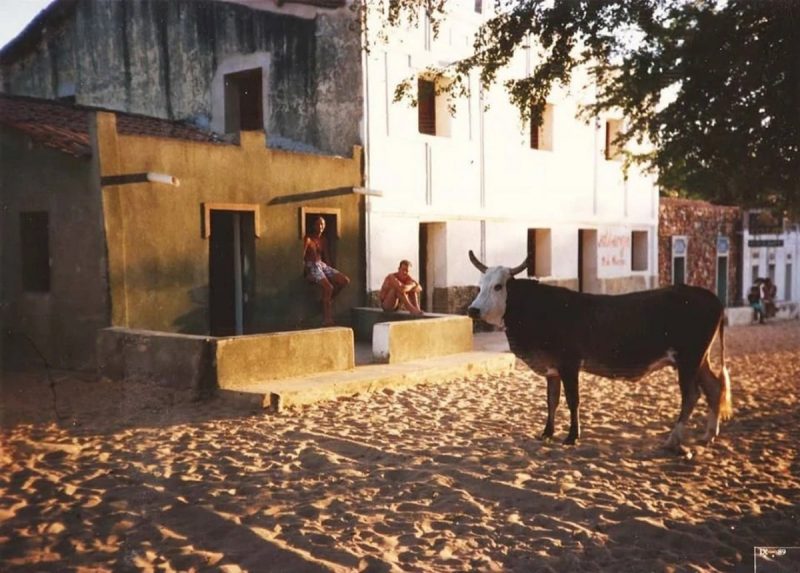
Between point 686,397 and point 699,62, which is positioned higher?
point 699,62

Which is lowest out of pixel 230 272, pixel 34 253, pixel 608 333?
pixel 608 333

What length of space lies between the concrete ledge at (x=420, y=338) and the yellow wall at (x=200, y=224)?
2311mm

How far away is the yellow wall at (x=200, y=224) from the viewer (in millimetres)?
10273

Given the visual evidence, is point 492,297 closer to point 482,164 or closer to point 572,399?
point 572,399

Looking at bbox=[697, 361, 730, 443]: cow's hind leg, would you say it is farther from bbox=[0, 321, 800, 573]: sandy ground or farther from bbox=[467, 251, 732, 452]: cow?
bbox=[0, 321, 800, 573]: sandy ground

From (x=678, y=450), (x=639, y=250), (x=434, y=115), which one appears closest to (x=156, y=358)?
(x=678, y=450)

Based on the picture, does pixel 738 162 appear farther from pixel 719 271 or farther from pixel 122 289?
pixel 719 271

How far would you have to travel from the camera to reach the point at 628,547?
4.43 metres

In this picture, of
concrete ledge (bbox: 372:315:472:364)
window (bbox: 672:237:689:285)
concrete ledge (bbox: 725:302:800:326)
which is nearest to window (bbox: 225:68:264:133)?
concrete ledge (bbox: 372:315:472:364)

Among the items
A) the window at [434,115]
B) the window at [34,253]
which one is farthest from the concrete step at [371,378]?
the window at [434,115]

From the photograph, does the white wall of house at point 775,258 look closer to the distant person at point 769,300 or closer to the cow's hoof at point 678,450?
the distant person at point 769,300

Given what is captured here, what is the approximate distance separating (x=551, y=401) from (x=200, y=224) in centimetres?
642

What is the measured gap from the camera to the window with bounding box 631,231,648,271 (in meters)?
21.3

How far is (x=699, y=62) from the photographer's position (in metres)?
8.16
